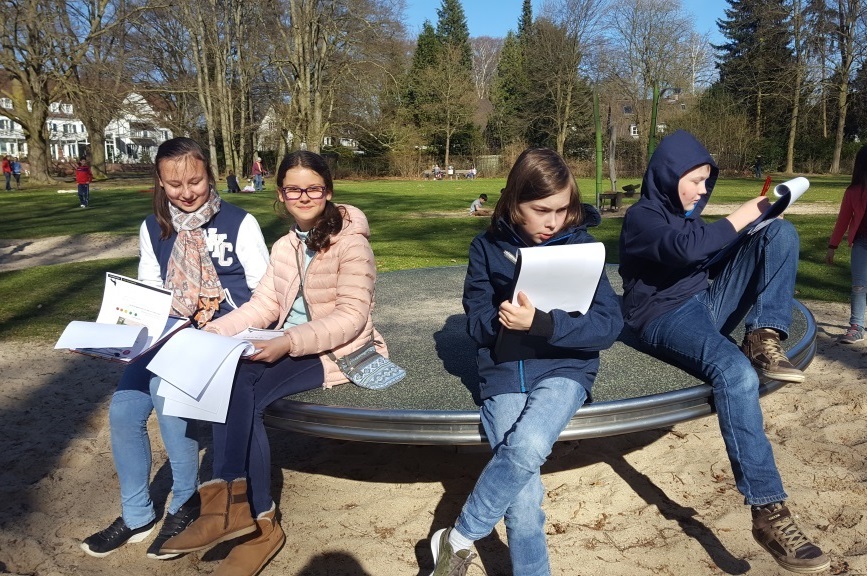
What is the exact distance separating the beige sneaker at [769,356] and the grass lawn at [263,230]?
4.54m

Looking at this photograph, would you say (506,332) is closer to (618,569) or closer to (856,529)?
(618,569)

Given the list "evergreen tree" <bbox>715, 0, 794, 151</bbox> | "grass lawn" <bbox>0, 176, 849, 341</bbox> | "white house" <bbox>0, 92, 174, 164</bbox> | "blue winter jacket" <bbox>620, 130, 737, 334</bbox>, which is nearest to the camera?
"blue winter jacket" <bbox>620, 130, 737, 334</bbox>

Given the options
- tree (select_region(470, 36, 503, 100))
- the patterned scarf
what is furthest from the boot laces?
tree (select_region(470, 36, 503, 100))

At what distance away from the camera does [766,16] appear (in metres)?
36.5

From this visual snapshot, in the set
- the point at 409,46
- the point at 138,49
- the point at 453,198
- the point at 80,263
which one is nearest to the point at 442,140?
the point at 409,46

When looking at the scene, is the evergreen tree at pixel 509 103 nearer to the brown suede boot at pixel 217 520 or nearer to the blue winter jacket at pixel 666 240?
the blue winter jacket at pixel 666 240

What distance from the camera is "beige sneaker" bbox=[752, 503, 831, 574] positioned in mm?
2246

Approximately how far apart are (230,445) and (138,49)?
37333mm

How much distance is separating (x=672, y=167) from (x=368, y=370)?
1.41m

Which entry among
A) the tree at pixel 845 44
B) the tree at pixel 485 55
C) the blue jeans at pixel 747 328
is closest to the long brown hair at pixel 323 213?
the blue jeans at pixel 747 328

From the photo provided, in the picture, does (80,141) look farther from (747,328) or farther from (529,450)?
(529,450)

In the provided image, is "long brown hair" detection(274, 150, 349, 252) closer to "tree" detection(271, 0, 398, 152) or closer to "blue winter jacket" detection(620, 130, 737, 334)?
"blue winter jacket" detection(620, 130, 737, 334)

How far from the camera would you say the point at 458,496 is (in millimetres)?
3238

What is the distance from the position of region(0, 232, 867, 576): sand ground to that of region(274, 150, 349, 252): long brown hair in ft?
3.88
